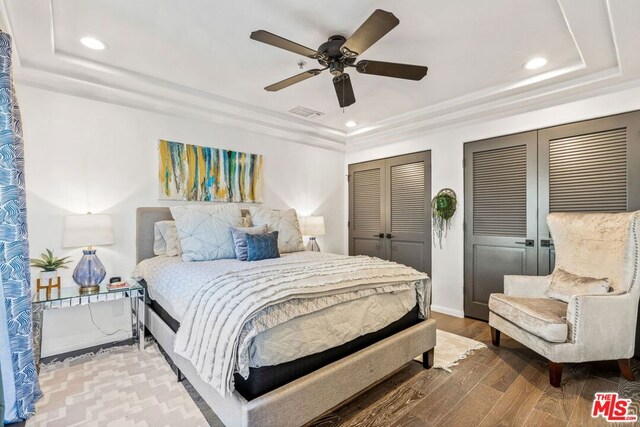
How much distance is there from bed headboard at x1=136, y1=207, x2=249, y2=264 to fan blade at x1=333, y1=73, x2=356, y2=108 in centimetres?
220

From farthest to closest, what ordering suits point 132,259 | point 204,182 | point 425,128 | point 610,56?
point 425,128 → point 204,182 → point 132,259 → point 610,56

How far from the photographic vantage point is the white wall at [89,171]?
2.64 metres

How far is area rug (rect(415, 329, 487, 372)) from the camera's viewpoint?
2.55 metres

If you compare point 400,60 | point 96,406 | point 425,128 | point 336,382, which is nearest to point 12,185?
point 96,406

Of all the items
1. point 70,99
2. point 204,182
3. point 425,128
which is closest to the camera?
point 70,99

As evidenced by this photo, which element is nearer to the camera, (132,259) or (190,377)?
(190,377)

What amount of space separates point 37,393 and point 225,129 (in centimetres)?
293

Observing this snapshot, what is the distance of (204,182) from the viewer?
358cm

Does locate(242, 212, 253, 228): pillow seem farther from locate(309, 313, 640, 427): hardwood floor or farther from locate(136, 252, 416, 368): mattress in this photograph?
locate(309, 313, 640, 427): hardwood floor

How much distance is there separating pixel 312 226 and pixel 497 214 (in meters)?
2.27

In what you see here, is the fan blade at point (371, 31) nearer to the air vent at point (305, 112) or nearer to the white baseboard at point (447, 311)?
the air vent at point (305, 112)

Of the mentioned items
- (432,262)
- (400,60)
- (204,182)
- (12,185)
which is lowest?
(432,262)

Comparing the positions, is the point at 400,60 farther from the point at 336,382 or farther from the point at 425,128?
the point at 336,382

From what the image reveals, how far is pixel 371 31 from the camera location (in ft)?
5.72
